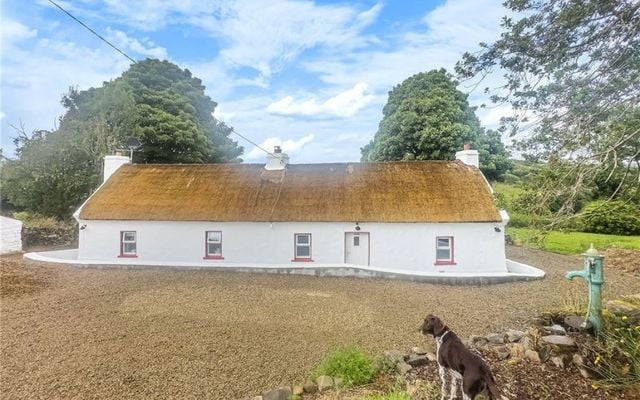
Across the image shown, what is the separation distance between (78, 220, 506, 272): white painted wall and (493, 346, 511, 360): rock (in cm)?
897

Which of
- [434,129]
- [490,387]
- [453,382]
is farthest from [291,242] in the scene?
[434,129]

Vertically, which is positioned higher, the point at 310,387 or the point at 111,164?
the point at 111,164

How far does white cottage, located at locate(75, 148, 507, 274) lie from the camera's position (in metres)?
15.3

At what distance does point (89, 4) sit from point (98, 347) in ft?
24.1

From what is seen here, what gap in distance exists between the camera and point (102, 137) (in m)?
23.2

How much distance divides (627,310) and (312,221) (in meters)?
10.7

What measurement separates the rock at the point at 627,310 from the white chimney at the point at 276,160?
47.2ft

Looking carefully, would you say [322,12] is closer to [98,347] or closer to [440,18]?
[440,18]

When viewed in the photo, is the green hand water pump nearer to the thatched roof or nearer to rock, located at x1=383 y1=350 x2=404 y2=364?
rock, located at x1=383 y1=350 x2=404 y2=364

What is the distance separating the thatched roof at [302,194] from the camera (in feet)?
51.7

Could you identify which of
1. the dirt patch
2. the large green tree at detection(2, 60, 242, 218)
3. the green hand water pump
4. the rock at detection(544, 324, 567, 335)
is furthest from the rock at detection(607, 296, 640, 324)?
the large green tree at detection(2, 60, 242, 218)

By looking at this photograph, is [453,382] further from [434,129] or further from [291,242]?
[434,129]

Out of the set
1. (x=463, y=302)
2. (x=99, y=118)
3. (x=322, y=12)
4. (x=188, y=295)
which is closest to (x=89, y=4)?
(x=322, y=12)

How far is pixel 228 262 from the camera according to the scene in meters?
16.3
